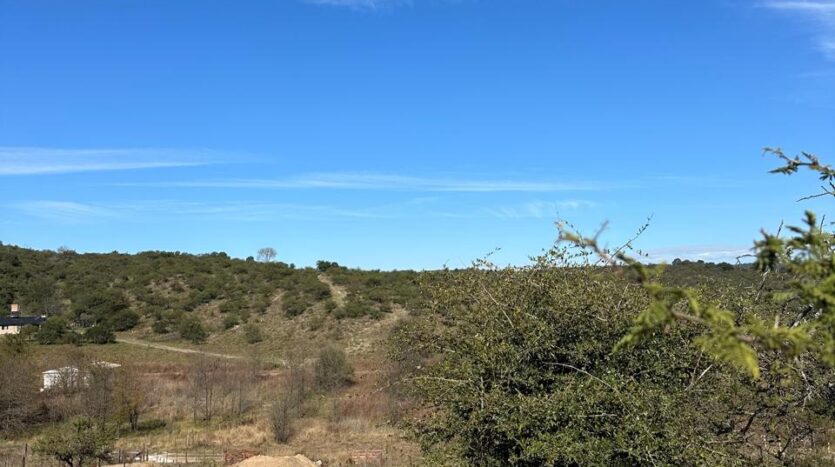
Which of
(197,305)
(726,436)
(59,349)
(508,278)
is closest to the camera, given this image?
(726,436)

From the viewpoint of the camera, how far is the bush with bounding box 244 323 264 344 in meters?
45.3

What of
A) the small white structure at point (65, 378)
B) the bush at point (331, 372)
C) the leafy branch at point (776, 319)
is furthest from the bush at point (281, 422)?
the leafy branch at point (776, 319)

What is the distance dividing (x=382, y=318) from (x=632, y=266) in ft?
149

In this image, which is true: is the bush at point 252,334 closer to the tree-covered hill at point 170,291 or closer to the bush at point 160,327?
the tree-covered hill at point 170,291

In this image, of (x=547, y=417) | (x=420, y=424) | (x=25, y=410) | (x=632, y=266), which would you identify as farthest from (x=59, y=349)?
(x=632, y=266)

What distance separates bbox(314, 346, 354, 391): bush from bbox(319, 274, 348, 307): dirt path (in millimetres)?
18259

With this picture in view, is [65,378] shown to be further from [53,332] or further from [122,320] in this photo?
[122,320]

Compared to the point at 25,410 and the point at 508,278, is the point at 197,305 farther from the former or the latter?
the point at 508,278

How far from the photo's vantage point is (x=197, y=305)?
5284cm

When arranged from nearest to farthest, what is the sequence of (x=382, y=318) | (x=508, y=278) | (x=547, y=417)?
(x=547, y=417), (x=508, y=278), (x=382, y=318)

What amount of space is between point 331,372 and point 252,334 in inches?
580

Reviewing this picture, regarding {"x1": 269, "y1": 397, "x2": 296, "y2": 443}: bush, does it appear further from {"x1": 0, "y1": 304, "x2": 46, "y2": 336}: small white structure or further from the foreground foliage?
{"x1": 0, "y1": 304, "x2": 46, "y2": 336}: small white structure

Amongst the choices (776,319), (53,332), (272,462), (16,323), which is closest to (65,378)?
(53,332)

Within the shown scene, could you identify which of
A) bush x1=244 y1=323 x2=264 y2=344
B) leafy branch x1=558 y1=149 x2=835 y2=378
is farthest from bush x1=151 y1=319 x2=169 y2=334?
leafy branch x1=558 y1=149 x2=835 y2=378
